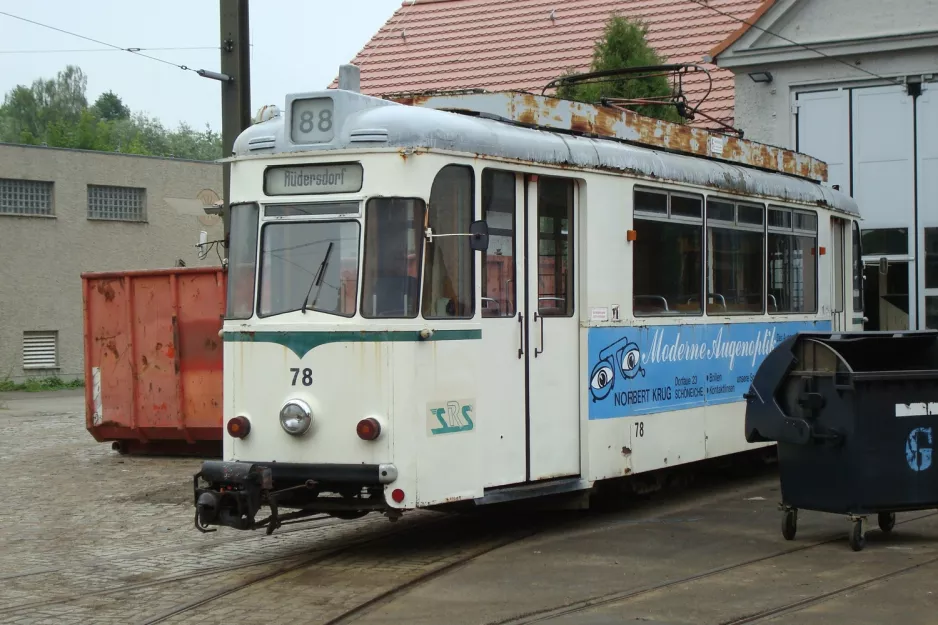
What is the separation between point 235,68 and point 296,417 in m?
6.96

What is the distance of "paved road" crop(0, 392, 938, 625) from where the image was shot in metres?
7.54

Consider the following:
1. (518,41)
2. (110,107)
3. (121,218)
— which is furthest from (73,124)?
(518,41)

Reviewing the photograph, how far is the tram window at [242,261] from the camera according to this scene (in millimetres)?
9211

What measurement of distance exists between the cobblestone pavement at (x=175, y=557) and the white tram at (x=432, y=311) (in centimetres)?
44

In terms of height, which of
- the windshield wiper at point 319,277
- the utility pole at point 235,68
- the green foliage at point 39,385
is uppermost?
the utility pole at point 235,68

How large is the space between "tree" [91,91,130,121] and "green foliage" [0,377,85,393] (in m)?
88.3

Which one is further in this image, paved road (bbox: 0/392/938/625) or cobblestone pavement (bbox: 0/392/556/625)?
cobblestone pavement (bbox: 0/392/556/625)

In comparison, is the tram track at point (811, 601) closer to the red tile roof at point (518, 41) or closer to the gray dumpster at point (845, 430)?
the gray dumpster at point (845, 430)

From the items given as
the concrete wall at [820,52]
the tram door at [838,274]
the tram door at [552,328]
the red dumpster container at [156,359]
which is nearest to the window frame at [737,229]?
the tram door at [838,274]

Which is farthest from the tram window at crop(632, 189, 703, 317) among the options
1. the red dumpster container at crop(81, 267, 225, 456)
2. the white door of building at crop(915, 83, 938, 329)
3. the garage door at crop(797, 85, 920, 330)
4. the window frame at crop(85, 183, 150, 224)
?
the window frame at crop(85, 183, 150, 224)

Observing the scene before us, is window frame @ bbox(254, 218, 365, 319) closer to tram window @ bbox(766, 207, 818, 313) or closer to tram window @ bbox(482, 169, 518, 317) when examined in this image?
tram window @ bbox(482, 169, 518, 317)

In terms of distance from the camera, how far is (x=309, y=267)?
8961mm

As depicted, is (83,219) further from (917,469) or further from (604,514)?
(917,469)

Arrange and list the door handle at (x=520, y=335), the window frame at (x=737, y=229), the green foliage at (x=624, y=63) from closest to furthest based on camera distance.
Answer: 1. the door handle at (x=520, y=335)
2. the window frame at (x=737, y=229)
3. the green foliage at (x=624, y=63)
